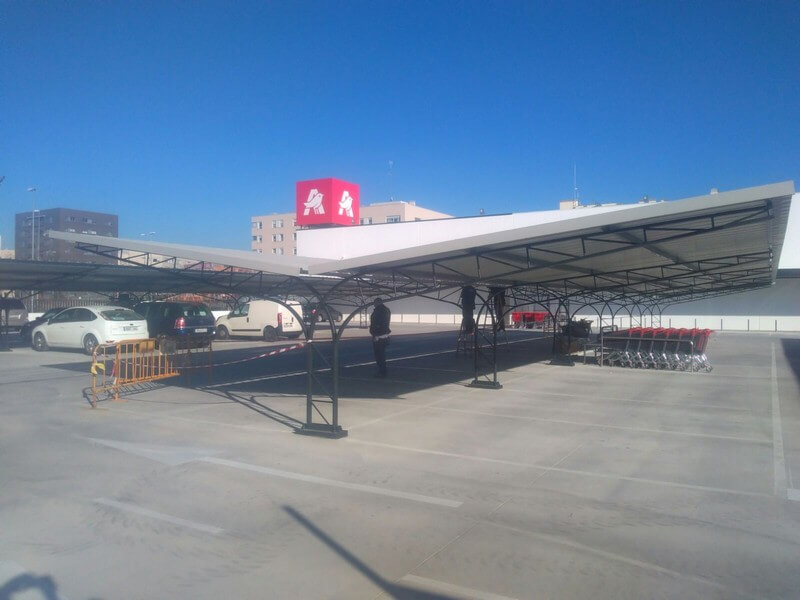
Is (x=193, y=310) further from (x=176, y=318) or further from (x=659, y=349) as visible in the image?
(x=659, y=349)

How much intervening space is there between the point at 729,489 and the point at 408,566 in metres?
4.24

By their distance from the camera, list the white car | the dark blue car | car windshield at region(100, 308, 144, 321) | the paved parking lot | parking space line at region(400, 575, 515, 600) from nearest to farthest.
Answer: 1. parking space line at region(400, 575, 515, 600)
2. the paved parking lot
3. the white car
4. car windshield at region(100, 308, 144, 321)
5. the dark blue car

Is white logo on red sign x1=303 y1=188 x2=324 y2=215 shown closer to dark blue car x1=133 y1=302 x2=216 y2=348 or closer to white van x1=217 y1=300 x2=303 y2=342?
white van x1=217 y1=300 x2=303 y2=342

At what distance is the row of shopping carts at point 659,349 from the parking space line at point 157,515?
16.5 metres

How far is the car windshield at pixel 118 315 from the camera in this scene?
21125 mm

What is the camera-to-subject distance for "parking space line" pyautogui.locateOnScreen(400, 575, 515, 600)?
14.6 feet

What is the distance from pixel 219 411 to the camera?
11531mm

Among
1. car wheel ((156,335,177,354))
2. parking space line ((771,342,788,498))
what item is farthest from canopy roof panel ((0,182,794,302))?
parking space line ((771,342,788,498))

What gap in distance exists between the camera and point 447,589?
4.56 m

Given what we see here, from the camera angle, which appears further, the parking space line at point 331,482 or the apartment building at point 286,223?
the apartment building at point 286,223

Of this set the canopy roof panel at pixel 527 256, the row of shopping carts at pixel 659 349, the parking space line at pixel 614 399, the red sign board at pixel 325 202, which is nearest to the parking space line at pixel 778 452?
the parking space line at pixel 614 399

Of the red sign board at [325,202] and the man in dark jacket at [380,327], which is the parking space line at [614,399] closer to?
the man in dark jacket at [380,327]

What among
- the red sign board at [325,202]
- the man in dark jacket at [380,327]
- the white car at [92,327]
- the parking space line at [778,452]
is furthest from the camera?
the red sign board at [325,202]

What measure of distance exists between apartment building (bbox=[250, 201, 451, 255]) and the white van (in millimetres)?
53553
